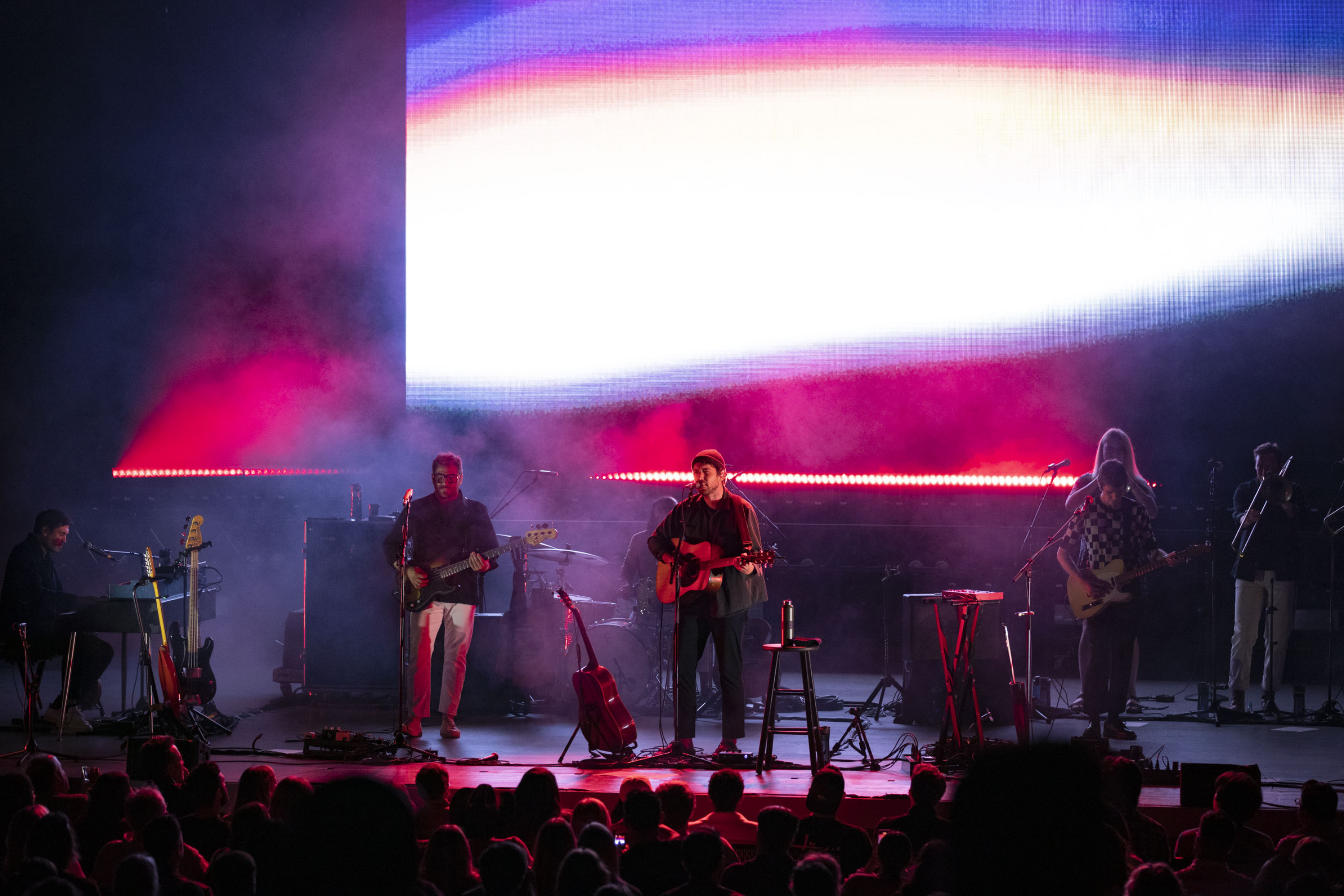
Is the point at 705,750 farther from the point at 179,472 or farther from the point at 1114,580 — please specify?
the point at 179,472

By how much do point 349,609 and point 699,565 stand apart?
3366 millimetres

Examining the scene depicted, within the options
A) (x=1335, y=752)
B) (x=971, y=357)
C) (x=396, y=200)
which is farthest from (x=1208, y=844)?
(x=396, y=200)

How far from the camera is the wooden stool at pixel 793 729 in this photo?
5660 mm

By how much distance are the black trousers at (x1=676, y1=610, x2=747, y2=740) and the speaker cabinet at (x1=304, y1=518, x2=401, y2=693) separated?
2.84 m

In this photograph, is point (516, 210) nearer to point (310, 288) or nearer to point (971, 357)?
point (310, 288)

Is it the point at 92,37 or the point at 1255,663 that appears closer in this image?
the point at 1255,663

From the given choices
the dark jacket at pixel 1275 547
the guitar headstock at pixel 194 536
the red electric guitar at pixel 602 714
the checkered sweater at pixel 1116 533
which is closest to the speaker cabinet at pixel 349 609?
the guitar headstock at pixel 194 536

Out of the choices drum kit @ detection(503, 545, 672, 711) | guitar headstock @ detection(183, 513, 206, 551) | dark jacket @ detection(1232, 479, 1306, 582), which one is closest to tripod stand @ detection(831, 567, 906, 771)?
drum kit @ detection(503, 545, 672, 711)

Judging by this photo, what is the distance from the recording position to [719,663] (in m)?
6.34

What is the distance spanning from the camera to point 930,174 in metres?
9.68

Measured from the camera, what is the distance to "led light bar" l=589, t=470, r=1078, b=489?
9648 millimetres

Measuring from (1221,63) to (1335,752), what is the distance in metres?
5.55

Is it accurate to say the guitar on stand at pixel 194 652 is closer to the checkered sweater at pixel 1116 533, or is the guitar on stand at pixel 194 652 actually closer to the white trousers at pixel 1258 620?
the checkered sweater at pixel 1116 533

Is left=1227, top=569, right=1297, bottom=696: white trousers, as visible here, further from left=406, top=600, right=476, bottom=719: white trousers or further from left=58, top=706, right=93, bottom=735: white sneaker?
left=58, top=706, right=93, bottom=735: white sneaker
